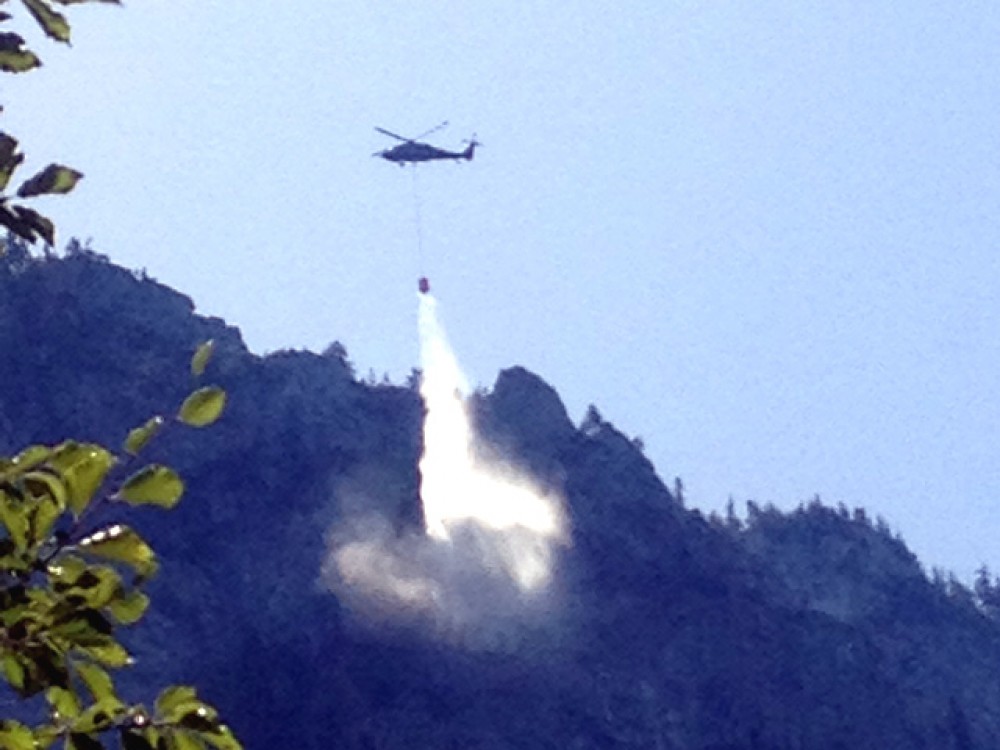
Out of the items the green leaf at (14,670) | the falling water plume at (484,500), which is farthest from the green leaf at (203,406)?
the falling water plume at (484,500)

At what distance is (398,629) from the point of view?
91312 mm

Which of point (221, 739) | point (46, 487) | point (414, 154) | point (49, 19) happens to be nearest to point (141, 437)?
point (46, 487)

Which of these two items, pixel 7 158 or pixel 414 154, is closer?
pixel 7 158

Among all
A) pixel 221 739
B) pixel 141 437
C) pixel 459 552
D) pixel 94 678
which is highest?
pixel 459 552

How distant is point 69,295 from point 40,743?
96.0 meters

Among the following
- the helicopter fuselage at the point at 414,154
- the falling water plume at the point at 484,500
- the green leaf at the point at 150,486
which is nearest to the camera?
the green leaf at the point at 150,486

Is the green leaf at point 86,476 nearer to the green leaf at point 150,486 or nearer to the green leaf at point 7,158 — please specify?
the green leaf at point 150,486

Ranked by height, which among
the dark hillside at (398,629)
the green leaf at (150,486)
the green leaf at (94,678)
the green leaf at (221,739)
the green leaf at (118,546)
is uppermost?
the dark hillside at (398,629)

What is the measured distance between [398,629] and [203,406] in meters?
88.2

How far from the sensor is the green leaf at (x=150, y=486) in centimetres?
382

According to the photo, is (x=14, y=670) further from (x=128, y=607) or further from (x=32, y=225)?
(x=32, y=225)

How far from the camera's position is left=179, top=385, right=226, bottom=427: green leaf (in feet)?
12.9

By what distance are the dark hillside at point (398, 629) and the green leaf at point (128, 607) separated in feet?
260

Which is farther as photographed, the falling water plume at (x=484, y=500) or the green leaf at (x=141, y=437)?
the falling water plume at (x=484, y=500)
